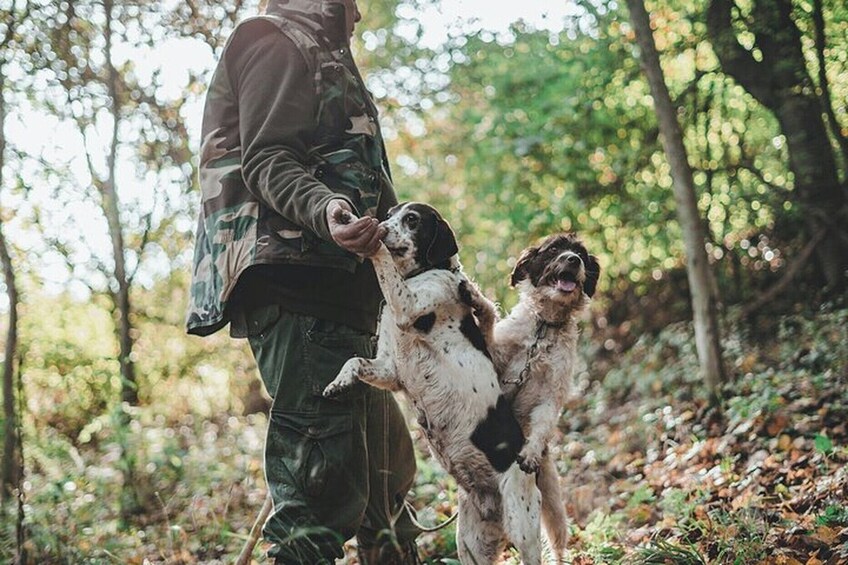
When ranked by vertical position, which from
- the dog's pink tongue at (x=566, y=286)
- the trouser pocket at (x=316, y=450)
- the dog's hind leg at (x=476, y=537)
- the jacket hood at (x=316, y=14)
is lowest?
the dog's hind leg at (x=476, y=537)

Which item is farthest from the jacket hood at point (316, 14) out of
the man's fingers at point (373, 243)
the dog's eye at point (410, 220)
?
the man's fingers at point (373, 243)

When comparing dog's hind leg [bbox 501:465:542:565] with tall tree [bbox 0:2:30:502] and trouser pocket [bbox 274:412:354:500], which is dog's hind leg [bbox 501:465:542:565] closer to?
trouser pocket [bbox 274:412:354:500]

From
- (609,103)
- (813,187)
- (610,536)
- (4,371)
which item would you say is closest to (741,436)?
(610,536)

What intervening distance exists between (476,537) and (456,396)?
547mm

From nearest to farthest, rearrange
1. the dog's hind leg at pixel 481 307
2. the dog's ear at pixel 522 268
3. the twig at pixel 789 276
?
the dog's hind leg at pixel 481 307 < the dog's ear at pixel 522 268 < the twig at pixel 789 276

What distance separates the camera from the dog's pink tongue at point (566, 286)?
3.52m

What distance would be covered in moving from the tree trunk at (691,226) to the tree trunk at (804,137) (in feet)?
2.97

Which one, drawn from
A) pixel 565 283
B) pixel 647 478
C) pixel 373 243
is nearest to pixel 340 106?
pixel 373 243

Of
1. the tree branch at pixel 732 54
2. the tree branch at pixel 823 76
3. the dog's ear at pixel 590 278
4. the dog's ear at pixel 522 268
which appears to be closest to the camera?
the dog's ear at pixel 590 278

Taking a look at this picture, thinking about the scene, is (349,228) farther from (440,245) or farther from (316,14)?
(316,14)

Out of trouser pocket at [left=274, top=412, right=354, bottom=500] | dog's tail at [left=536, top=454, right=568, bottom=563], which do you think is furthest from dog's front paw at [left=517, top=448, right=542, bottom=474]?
trouser pocket at [left=274, top=412, right=354, bottom=500]

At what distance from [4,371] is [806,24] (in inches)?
251

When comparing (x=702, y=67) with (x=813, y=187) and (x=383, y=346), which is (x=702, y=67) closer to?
(x=813, y=187)

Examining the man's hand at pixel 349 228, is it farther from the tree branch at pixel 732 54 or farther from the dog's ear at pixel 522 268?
the tree branch at pixel 732 54
